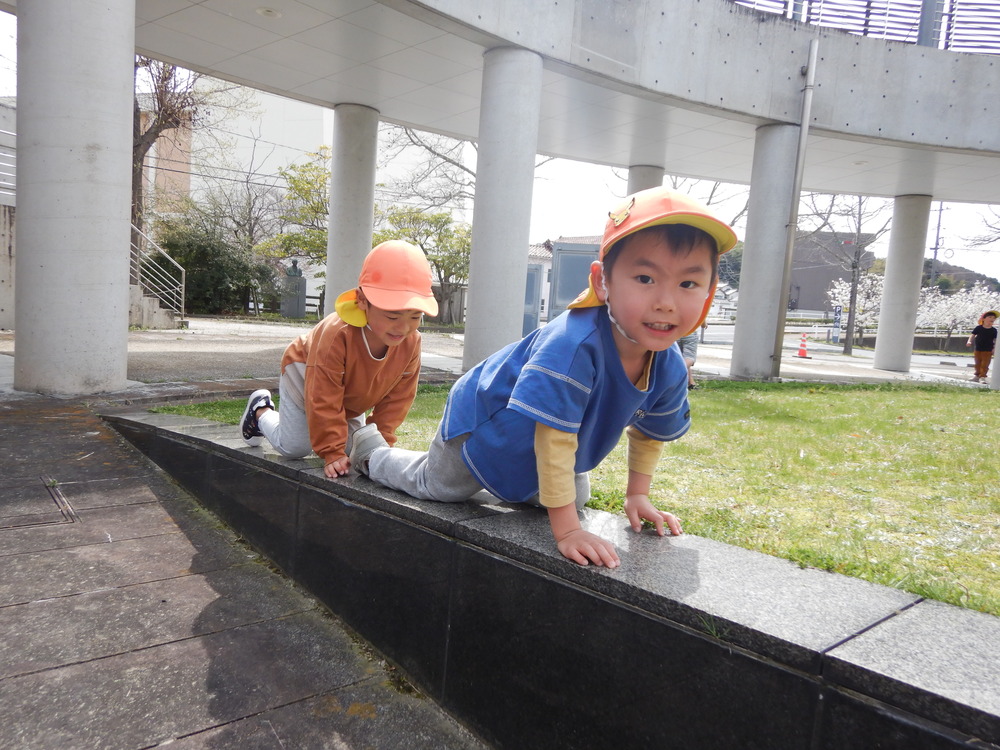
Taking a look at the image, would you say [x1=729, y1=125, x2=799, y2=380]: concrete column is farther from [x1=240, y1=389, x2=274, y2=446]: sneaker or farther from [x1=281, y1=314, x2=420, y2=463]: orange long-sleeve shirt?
[x1=240, y1=389, x2=274, y2=446]: sneaker

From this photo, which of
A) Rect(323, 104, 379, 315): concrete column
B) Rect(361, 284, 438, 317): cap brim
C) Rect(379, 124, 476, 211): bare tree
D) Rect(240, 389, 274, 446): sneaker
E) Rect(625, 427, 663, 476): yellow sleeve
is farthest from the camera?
Rect(379, 124, 476, 211): bare tree

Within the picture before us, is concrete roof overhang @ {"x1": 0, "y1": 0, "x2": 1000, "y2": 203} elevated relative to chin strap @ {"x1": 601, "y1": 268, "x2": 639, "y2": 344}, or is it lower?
elevated

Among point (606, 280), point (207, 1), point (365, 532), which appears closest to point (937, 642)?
point (606, 280)

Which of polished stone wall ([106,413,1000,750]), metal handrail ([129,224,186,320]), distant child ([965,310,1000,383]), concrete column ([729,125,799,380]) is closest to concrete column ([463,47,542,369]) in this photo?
concrete column ([729,125,799,380])

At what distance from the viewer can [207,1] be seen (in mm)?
9070

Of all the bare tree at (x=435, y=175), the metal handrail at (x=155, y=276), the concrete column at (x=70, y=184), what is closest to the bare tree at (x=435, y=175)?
the bare tree at (x=435, y=175)

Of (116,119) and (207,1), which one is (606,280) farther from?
(207,1)

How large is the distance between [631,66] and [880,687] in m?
10.8

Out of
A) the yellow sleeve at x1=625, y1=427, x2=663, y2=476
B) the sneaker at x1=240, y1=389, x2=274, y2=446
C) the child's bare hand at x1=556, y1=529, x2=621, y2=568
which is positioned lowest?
the sneaker at x1=240, y1=389, x2=274, y2=446

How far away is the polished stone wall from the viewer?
1.26m

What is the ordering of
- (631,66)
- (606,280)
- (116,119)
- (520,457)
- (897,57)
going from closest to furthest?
(606,280)
(520,457)
(116,119)
(631,66)
(897,57)

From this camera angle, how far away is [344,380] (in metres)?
3.22

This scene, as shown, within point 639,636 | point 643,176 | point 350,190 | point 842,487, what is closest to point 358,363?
point 639,636

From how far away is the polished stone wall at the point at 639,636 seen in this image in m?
1.26
